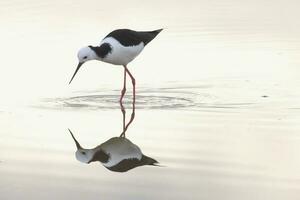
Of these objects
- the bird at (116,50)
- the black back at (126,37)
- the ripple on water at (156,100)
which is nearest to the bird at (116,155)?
the ripple on water at (156,100)

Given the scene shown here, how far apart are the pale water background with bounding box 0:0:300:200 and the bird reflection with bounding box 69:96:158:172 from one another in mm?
88

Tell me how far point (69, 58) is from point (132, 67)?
Answer: 80 cm

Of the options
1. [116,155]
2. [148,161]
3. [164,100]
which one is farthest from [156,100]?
[148,161]

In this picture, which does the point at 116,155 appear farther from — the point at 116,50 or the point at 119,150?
the point at 116,50

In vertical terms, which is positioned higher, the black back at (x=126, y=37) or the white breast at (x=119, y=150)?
the black back at (x=126, y=37)

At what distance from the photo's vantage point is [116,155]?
24.3ft

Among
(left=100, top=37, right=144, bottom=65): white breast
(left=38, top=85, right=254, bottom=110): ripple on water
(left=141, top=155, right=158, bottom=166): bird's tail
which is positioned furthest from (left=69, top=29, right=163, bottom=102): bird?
(left=141, top=155, right=158, bottom=166): bird's tail

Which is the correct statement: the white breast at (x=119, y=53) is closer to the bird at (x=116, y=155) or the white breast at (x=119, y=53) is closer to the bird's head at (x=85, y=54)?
the bird's head at (x=85, y=54)

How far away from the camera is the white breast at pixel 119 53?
980 cm

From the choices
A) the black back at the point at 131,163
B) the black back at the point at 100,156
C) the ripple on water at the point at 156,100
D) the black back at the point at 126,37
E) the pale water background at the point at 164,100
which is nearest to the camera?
the pale water background at the point at 164,100

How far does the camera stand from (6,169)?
7.02 metres

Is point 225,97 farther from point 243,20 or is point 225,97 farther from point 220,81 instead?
point 243,20

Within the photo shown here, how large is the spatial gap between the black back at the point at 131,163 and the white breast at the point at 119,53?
2722mm

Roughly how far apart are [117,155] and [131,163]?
0.29m
